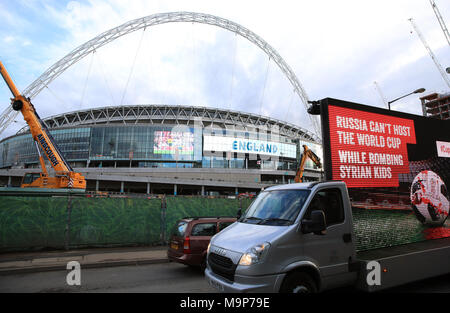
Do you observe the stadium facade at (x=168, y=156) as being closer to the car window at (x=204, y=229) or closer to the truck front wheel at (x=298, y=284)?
the car window at (x=204, y=229)

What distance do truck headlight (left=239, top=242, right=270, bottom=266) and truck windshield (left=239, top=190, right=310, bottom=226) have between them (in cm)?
63

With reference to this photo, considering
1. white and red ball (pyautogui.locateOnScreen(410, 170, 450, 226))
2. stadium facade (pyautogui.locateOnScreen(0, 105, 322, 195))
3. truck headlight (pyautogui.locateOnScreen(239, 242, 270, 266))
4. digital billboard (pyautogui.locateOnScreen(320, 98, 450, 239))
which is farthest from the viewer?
stadium facade (pyautogui.locateOnScreen(0, 105, 322, 195))

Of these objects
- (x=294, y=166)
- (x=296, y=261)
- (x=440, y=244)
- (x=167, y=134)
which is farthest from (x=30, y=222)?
(x=294, y=166)

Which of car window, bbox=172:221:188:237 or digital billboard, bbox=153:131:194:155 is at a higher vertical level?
digital billboard, bbox=153:131:194:155

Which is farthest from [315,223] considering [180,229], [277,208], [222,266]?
[180,229]

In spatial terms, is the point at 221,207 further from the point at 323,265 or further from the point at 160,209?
the point at 323,265

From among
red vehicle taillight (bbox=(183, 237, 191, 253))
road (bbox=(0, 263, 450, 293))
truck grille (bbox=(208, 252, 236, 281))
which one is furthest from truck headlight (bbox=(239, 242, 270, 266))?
red vehicle taillight (bbox=(183, 237, 191, 253))

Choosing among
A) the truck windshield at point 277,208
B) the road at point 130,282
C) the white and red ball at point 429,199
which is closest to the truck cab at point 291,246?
the truck windshield at point 277,208

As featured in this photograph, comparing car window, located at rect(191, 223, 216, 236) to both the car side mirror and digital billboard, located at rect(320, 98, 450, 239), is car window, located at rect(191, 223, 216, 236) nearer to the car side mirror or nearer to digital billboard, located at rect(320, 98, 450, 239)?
digital billboard, located at rect(320, 98, 450, 239)

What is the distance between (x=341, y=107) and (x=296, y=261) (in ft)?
13.2

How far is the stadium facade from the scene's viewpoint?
68500mm

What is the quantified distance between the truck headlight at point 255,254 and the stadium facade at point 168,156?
62.4 meters

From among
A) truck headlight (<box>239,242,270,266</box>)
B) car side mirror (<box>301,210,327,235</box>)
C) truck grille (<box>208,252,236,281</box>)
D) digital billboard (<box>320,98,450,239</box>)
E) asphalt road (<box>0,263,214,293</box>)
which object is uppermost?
digital billboard (<box>320,98,450,239</box>)

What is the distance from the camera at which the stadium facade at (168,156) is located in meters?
68.5
